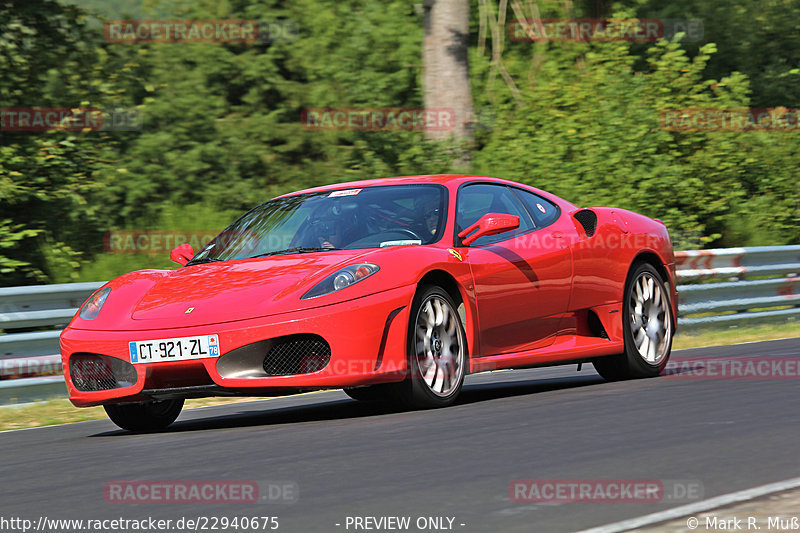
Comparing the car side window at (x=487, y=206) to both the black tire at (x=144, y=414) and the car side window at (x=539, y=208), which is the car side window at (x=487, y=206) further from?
the black tire at (x=144, y=414)

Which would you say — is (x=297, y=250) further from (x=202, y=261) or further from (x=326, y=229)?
(x=202, y=261)

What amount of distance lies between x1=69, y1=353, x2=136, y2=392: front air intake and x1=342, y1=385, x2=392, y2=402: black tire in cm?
133

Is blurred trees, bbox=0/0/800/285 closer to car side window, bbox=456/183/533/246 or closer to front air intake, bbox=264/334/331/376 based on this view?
car side window, bbox=456/183/533/246

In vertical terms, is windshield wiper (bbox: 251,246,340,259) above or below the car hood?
above

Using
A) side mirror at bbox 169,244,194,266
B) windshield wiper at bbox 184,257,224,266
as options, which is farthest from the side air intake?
side mirror at bbox 169,244,194,266

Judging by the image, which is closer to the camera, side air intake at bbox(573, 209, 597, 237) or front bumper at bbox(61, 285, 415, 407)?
front bumper at bbox(61, 285, 415, 407)

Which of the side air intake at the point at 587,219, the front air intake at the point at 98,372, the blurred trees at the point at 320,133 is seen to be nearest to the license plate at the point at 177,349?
the front air intake at the point at 98,372

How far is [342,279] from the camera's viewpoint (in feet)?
22.5

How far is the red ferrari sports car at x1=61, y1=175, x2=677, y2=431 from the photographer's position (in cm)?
671

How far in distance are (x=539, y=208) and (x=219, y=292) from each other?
2543 millimetres

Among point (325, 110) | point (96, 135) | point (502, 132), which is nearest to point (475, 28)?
point (325, 110)

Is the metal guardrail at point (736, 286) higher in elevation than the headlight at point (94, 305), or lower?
lower

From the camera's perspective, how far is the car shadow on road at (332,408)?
7422 mm

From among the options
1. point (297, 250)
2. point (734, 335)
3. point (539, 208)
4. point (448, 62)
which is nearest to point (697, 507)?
point (297, 250)
